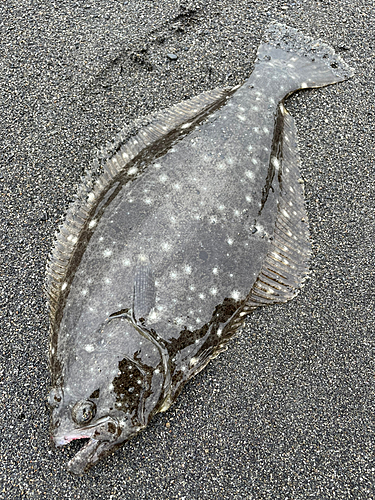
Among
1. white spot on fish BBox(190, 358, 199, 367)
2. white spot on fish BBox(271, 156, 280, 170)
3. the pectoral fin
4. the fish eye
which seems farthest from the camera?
white spot on fish BBox(271, 156, 280, 170)

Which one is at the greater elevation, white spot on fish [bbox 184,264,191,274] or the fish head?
white spot on fish [bbox 184,264,191,274]

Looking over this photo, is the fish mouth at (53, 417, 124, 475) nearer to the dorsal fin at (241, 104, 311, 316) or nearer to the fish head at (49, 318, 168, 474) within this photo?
the fish head at (49, 318, 168, 474)

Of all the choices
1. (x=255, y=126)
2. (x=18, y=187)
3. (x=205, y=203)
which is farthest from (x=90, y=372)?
(x=255, y=126)

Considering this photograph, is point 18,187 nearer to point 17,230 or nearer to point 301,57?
point 17,230

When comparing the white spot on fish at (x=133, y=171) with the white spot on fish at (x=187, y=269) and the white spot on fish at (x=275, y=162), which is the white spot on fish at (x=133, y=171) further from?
the white spot on fish at (x=275, y=162)

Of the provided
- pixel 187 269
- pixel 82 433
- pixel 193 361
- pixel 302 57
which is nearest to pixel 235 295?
pixel 187 269

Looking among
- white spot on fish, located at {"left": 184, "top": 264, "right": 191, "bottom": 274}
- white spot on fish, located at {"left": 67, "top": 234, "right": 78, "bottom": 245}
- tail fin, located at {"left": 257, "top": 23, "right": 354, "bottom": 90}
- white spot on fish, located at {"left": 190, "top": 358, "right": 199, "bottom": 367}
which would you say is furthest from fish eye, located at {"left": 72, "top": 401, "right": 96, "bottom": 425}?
tail fin, located at {"left": 257, "top": 23, "right": 354, "bottom": 90}

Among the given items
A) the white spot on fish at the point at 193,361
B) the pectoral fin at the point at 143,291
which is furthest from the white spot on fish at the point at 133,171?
the white spot on fish at the point at 193,361
